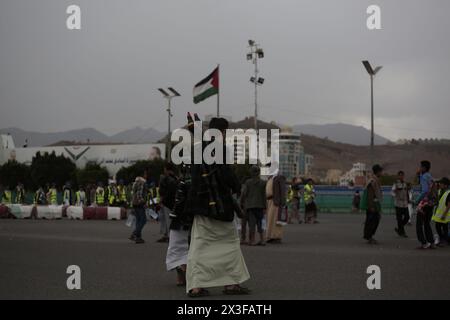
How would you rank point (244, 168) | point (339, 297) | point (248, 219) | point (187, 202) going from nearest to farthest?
point (339, 297)
point (187, 202)
point (248, 219)
point (244, 168)

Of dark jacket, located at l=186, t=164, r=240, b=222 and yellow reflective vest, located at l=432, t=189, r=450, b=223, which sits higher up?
dark jacket, located at l=186, t=164, r=240, b=222

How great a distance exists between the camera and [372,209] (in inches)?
599

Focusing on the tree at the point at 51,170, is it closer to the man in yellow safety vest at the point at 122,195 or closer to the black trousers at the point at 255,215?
the man in yellow safety vest at the point at 122,195

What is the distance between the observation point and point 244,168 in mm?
80562

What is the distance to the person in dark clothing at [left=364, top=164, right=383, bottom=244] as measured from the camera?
1514 centimetres

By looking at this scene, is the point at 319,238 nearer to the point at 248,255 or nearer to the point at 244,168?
the point at 248,255

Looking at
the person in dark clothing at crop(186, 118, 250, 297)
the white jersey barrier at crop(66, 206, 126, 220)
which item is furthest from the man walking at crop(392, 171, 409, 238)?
the white jersey barrier at crop(66, 206, 126, 220)

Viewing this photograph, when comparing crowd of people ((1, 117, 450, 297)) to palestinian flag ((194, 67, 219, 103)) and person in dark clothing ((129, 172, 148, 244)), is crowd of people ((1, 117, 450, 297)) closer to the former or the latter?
person in dark clothing ((129, 172, 148, 244))

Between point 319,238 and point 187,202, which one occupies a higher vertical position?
point 187,202

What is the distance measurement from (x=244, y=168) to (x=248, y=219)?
215ft

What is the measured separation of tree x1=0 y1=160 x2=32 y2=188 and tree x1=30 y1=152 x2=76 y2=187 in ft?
5.58

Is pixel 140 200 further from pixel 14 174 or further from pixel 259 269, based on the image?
pixel 14 174

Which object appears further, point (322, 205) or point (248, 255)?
point (322, 205)
